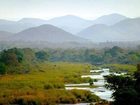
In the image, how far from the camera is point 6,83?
5797cm

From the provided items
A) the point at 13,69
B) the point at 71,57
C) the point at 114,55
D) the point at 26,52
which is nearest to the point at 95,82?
the point at 13,69

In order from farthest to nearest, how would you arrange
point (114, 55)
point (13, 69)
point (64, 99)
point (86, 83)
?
point (114, 55) → point (13, 69) → point (86, 83) → point (64, 99)

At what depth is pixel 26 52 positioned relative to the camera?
11556cm

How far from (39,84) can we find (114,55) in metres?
73.5

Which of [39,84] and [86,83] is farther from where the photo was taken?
[86,83]

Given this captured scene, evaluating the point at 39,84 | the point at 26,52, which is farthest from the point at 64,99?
the point at 26,52

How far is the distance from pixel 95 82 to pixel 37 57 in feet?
181

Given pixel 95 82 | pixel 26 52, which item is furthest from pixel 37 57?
pixel 95 82

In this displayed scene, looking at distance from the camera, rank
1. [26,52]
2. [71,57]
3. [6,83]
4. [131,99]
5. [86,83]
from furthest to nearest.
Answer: [71,57], [26,52], [86,83], [6,83], [131,99]

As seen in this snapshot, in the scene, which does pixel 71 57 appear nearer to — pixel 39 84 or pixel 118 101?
pixel 39 84

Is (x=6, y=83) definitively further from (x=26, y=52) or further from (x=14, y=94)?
(x=26, y=52)

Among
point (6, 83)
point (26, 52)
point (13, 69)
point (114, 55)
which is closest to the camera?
point (6, 83)

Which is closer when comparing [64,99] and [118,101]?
[118,101]

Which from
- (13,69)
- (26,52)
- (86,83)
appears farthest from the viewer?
(26,52)
